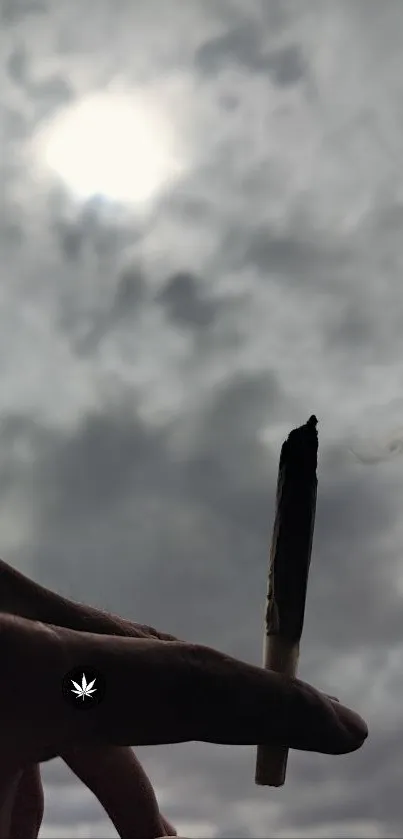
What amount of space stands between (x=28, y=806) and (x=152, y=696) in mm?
5924

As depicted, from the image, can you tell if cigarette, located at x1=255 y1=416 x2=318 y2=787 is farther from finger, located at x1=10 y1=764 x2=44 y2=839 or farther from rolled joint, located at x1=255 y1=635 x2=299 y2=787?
finger, located at x1=10 y1=764 x2=44 y2=839

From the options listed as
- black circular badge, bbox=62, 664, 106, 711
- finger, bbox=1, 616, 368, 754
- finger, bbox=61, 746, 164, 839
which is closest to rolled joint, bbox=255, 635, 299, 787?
finger, bbox=1, 616, 368, 754

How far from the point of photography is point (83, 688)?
10086 millimetres

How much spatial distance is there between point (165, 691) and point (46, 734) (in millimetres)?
1698

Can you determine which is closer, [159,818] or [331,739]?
[331,739]

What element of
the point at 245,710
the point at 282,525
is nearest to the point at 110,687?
the point at 245,710

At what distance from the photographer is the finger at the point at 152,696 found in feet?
33.3

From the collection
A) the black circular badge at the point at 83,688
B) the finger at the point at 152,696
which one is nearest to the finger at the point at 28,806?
the finger at the point at 152,696

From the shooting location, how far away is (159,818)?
565 inches

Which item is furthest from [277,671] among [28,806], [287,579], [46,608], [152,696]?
[28,806]

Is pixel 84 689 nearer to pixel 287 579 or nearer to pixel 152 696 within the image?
pixel 152 696

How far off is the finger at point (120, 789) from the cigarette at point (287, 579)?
14.8ft

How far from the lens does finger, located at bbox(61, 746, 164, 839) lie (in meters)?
14.1

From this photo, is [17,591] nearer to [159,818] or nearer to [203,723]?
[203,723]
